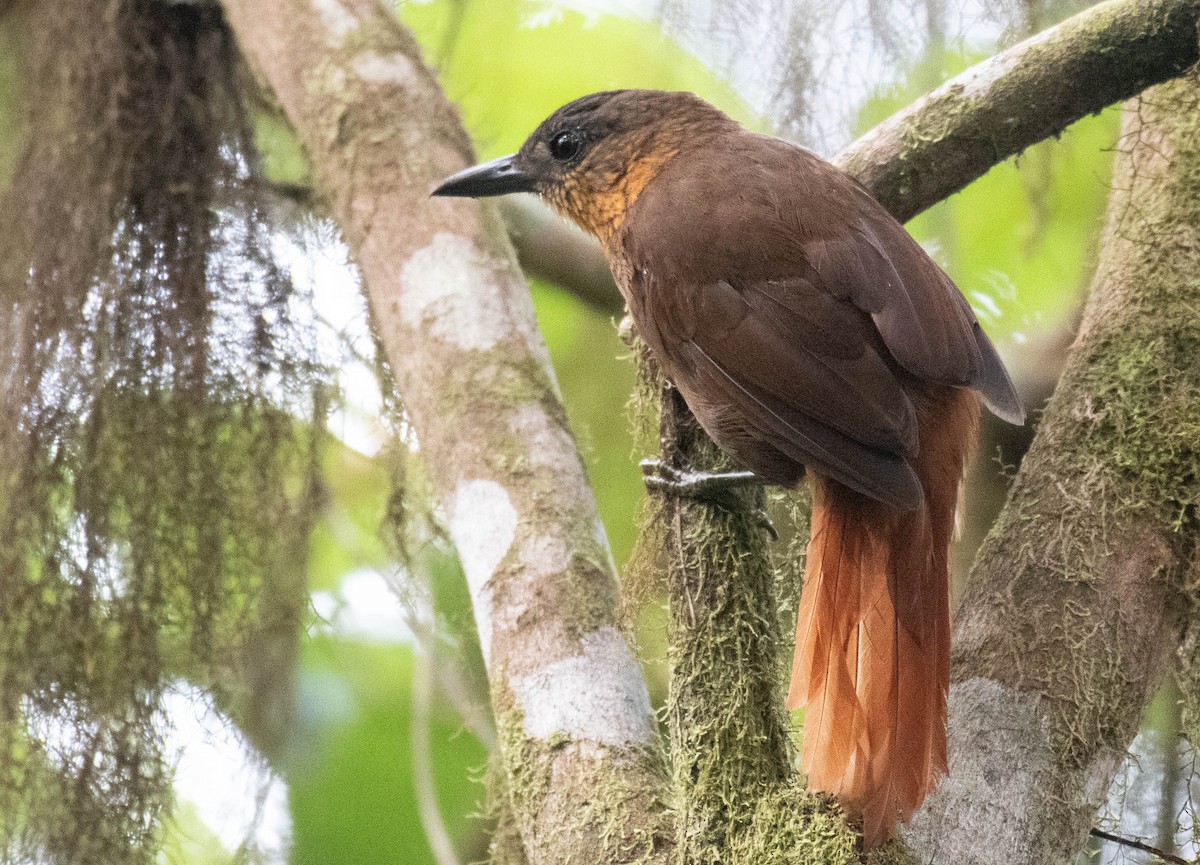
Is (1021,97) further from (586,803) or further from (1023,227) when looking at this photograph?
(1023,227)

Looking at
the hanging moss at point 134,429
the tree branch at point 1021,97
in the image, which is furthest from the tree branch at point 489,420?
the tree branch at point 1021,97

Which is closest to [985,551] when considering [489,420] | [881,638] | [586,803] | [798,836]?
[881,638]

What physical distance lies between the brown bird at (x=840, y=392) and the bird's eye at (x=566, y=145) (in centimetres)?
32

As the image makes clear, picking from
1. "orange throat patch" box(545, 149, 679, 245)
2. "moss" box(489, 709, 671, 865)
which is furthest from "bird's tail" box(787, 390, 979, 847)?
"orange throat patch" box(545, 149, 679, 245)

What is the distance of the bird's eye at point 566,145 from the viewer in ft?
8.50

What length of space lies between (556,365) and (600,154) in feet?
3.81

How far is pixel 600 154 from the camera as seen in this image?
2.55 m

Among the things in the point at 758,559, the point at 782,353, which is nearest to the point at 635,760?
the point at 758,559

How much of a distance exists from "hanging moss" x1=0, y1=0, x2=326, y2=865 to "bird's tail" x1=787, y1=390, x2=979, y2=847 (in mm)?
1530

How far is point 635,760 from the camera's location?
175 cm

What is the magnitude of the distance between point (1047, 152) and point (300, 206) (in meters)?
1.86

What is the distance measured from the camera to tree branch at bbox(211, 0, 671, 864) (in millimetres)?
1755

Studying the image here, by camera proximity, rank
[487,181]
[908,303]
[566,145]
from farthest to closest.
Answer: [566,145], [487,181], [908,303]

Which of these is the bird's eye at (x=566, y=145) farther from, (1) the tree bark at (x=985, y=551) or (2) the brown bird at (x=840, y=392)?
(2) the brown bird at (x=840, y=392)
